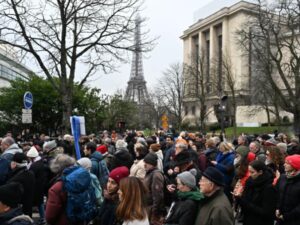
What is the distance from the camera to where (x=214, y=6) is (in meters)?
91.5

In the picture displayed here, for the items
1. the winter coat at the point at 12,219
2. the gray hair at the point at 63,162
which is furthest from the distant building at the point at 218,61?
the winter coat at the point at 12,219

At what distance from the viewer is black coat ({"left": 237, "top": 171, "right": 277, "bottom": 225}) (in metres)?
5.42

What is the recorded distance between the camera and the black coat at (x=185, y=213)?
455 centimetres

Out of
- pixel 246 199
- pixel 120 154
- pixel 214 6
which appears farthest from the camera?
pixel 214 6

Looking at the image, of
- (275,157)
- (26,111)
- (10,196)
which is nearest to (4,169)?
(10,196)

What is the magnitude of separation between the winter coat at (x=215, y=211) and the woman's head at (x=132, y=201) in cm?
67

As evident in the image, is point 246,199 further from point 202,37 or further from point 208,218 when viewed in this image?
point 202,37

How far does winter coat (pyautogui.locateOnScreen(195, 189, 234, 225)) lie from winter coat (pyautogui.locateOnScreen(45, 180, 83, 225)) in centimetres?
174

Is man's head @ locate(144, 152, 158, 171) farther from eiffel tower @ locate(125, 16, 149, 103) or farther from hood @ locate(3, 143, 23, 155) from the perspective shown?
eiffel tower @ locate(125, 16, 149, 103)

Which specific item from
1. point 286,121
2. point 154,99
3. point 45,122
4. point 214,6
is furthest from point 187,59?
point 45,122

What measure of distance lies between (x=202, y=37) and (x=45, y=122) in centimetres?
5949

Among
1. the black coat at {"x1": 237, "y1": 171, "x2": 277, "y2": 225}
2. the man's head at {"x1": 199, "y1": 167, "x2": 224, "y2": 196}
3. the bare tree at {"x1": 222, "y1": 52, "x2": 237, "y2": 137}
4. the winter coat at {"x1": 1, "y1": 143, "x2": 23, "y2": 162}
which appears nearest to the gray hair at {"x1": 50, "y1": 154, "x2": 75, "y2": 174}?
the man's head at {"x1": 199, "y1": 167, "x2": 224, "y2": 196}

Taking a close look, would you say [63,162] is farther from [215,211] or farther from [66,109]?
[66,109]

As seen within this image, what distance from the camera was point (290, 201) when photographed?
552 centimetres
